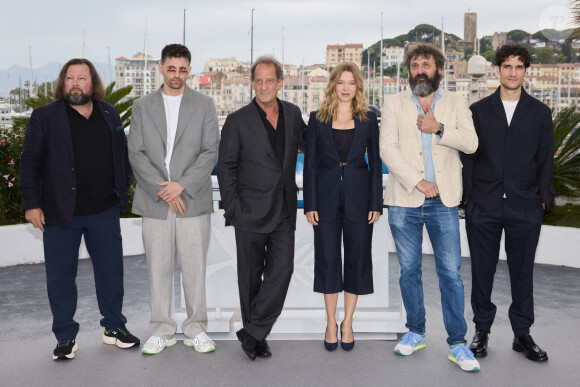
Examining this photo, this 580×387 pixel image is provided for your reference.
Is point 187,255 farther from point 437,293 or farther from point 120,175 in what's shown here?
point 437,293

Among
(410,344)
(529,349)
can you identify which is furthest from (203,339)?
(529,349)

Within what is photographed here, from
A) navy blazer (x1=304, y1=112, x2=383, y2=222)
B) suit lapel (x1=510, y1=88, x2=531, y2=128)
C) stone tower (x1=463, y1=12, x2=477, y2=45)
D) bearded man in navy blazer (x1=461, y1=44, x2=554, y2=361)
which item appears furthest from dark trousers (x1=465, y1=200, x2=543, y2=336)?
stone tower (x1=463, y1=12, x2=477, y2=45)

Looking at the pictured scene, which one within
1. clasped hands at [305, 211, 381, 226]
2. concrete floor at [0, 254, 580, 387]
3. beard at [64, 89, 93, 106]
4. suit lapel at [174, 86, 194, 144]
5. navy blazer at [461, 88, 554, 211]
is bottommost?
concrete floor at [0, 254, 580, 387]

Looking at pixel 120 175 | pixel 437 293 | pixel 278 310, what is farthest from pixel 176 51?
pixel 437 293

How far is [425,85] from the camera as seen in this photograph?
12.1 ft

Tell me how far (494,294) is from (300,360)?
252 cm

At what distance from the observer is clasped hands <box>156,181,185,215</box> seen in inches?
148

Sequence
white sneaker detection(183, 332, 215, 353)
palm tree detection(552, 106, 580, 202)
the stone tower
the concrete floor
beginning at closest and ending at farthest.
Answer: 1. the concrete floor
2. white sneaker detection(183, 332, 215, 353)
3. palm tree detection(552, 106, 580, 202)
4. the stone tower

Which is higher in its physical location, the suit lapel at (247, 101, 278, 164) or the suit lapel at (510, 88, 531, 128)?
the suit lapel at (510, 88, 531, 128)

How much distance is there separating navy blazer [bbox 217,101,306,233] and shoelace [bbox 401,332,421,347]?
112cm

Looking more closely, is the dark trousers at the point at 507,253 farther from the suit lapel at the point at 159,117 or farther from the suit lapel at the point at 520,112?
the suit lapel at the point at 159,117

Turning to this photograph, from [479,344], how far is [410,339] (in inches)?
16.8

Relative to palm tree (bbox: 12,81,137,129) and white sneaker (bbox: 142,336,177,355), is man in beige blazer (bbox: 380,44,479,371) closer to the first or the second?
white sneaker (bbox: 142,336,177,355)

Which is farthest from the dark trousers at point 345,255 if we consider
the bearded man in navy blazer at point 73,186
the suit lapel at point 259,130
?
the bearded man in navy blazer at point 73,186
